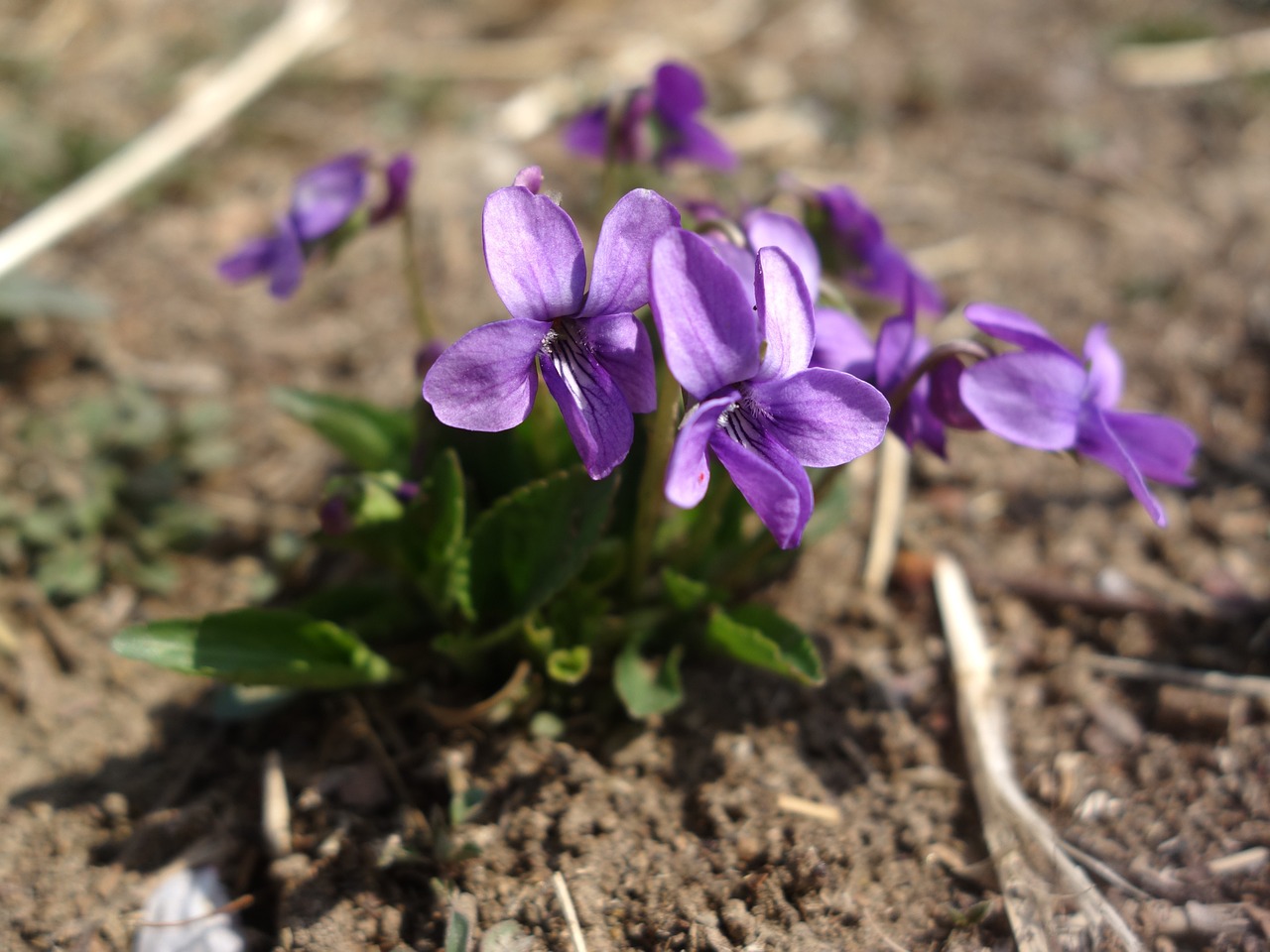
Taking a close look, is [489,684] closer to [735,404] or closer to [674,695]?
[674,695]

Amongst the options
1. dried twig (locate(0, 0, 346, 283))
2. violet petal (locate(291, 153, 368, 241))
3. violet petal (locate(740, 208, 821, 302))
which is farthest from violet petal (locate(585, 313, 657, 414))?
dried twig (locate(0, 0, 346, 283))

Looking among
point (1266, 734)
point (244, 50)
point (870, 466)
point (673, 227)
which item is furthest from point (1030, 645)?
point (244, 50)

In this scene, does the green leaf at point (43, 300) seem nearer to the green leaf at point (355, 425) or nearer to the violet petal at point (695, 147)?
the green leaf at point (355, 425)

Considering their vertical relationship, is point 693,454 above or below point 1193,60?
above

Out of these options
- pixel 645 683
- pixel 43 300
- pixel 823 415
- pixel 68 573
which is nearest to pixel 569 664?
pixel 645 683

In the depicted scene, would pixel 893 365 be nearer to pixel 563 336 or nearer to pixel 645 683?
pixel 563 336

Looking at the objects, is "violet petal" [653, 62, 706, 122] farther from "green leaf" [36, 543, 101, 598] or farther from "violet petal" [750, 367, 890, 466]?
"green leaf" [36, 543, 101, 598]
